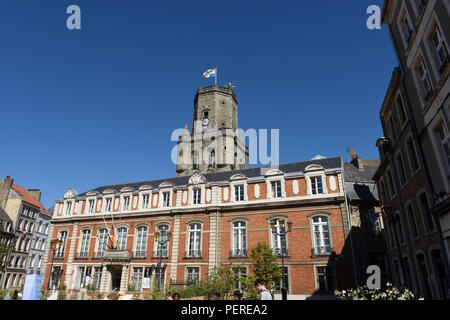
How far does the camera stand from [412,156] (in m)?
14.3

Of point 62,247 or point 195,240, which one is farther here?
point 62,247

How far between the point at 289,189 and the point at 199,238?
373 inches

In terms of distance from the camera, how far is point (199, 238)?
1062 inches

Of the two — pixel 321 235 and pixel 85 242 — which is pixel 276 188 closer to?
pixel 321 235

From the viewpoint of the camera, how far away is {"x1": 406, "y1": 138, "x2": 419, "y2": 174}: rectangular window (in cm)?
1400

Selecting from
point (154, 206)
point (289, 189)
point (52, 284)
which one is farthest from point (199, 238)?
point (52, 284)

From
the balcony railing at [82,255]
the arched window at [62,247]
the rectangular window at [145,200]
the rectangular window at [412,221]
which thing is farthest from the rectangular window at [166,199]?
the rectangular window at [412,221]

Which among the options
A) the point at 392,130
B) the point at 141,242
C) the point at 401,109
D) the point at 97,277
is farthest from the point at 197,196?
the point at 401,109

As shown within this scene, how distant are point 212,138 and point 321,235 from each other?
3240 cm

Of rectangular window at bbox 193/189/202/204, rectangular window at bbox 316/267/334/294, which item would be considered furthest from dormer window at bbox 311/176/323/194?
rectangular window at bbox 193/189/202/204

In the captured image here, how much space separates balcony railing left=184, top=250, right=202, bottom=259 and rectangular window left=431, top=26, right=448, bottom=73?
22.0 meters

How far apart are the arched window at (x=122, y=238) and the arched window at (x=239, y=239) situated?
11.9 metres

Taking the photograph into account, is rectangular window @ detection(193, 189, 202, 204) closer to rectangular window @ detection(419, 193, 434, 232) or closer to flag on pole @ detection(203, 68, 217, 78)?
rectangular window @ detection(419, 193, 434, 232)

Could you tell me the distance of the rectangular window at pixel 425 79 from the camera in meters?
11.9
